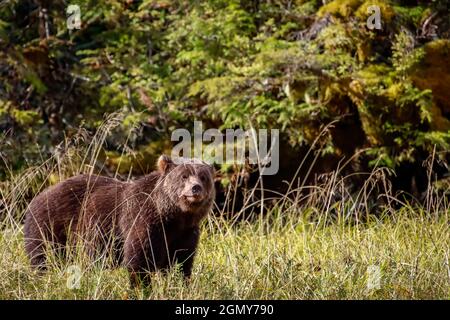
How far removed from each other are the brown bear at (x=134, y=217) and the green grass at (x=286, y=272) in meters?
0.18

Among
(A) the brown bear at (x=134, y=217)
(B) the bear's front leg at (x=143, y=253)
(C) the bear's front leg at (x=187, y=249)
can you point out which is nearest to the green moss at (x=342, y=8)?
(A) the brown bear at (x=134, y=217)

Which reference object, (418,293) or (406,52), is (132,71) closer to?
(406,52)

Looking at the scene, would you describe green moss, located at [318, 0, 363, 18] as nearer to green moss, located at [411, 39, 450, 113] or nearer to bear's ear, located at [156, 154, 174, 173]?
green moss, located at [411, 39, 450, 113]

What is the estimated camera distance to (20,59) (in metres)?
10.4

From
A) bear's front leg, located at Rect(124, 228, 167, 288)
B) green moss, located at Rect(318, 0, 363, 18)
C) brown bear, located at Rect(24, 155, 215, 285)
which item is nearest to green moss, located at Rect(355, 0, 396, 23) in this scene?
→ green moss, located at Rect(318, 0, 363, 18)

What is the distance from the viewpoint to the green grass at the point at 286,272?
5.06 m

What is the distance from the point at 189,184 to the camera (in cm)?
573

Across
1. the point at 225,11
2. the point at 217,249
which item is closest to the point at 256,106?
the point at 225,11

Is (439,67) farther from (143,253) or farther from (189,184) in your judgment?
(143,253)

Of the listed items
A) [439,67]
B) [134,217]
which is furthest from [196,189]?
[439,67]

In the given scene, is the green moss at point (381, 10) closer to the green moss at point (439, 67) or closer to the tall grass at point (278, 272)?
the green moss at point (439, 67)

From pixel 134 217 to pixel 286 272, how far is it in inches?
46.4

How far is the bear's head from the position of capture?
18.7 ft
